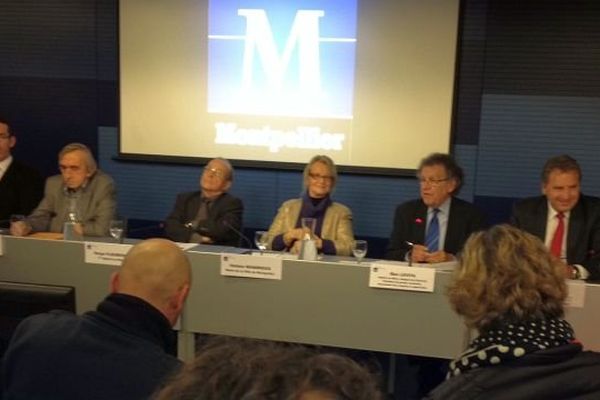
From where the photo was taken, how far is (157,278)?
5.62 ft

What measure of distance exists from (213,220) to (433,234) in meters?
1.15

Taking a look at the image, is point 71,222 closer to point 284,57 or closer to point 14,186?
point 14,186

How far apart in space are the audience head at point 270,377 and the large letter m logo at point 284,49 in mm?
3896

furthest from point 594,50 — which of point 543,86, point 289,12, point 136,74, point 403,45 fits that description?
point 136,74

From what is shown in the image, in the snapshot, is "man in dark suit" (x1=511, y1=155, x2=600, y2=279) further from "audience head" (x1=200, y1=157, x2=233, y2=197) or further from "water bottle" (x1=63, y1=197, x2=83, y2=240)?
"water bottle" (x1=63, y1=197, x2=83, y2=240)

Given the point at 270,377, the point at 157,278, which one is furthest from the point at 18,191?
the point at 270,377

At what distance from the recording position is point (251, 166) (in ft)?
15.1

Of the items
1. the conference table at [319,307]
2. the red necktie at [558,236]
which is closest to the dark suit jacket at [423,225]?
the red necktie at [558,236]

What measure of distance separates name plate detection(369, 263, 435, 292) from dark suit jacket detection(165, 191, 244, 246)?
1.08 metres

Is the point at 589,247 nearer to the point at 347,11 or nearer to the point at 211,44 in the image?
the point at 347,11

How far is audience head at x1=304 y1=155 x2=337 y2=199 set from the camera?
3.60 metres

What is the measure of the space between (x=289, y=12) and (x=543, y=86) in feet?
5.37

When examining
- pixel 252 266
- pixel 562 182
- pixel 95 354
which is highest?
pixel 562 182

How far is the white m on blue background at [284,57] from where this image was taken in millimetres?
4391
